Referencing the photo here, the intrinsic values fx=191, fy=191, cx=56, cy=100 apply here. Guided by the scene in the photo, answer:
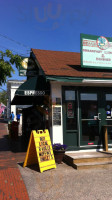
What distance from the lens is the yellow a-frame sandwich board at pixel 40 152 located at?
5.62 metres

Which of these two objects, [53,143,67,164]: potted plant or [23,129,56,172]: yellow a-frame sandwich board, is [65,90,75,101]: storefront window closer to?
[23,129,56,172]: yellow a-frame sandwich board

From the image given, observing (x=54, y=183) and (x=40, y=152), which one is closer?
(x=54, y=183)

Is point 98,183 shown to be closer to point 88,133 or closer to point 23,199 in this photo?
point 23,199

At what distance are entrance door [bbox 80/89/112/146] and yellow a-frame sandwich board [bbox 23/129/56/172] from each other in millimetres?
1829

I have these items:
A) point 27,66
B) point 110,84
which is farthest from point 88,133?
point 27,66

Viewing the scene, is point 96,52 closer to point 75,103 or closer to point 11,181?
point 75,103

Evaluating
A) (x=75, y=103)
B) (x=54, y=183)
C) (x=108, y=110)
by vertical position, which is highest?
(x=75, y=103)

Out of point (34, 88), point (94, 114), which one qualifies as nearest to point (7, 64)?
point (34, 88)

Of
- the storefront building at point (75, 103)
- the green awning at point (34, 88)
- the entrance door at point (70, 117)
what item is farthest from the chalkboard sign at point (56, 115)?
the green awning at point (34, 88)

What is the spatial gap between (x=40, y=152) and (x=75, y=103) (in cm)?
244

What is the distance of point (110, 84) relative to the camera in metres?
7.52

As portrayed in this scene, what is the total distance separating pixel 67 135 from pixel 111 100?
7.55 ft

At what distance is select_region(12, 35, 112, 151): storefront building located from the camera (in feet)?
22.7

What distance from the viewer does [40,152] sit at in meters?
5.72
